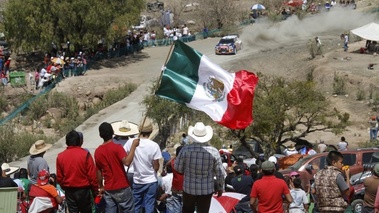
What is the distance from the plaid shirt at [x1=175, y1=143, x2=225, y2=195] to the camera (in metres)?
8.18

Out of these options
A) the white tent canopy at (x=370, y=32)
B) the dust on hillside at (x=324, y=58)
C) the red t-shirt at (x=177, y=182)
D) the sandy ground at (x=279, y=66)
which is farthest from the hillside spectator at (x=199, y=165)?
the white tent canopy at (x=370, y=32)

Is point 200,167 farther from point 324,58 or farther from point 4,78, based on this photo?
point 324,58

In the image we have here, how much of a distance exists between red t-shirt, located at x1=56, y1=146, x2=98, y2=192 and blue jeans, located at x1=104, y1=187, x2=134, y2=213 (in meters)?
0.28

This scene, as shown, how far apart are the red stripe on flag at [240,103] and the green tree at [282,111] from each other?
1239cm

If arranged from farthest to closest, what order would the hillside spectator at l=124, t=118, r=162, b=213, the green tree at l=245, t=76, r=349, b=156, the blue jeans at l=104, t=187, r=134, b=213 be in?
the green tree at l=245, t=76, r=349, b=156 < the hillside spectator at l=124, t=118, r=162, b=213 < the blue jeans at l=104, t=187, r=134, b=213

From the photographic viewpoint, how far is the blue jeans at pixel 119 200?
8617mm

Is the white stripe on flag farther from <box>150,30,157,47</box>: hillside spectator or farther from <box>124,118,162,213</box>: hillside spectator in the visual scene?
<box>150,30,157,47</box>: hillside spectator

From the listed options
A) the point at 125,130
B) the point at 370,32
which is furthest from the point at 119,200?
the point at 370,32

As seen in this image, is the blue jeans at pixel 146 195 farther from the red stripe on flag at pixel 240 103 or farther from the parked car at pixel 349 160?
the parked car at pixel 349 160

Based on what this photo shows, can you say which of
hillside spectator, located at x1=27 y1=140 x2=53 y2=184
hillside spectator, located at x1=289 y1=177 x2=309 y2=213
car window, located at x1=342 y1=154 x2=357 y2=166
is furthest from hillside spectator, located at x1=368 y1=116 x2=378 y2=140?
hillside spectator, located at x1=27 y1=140 x2=53 y2=184

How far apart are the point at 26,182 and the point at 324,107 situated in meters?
14.8

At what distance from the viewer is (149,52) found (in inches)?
1794

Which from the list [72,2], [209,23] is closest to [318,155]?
[72,2]

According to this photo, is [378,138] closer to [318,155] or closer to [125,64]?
[318,155]
